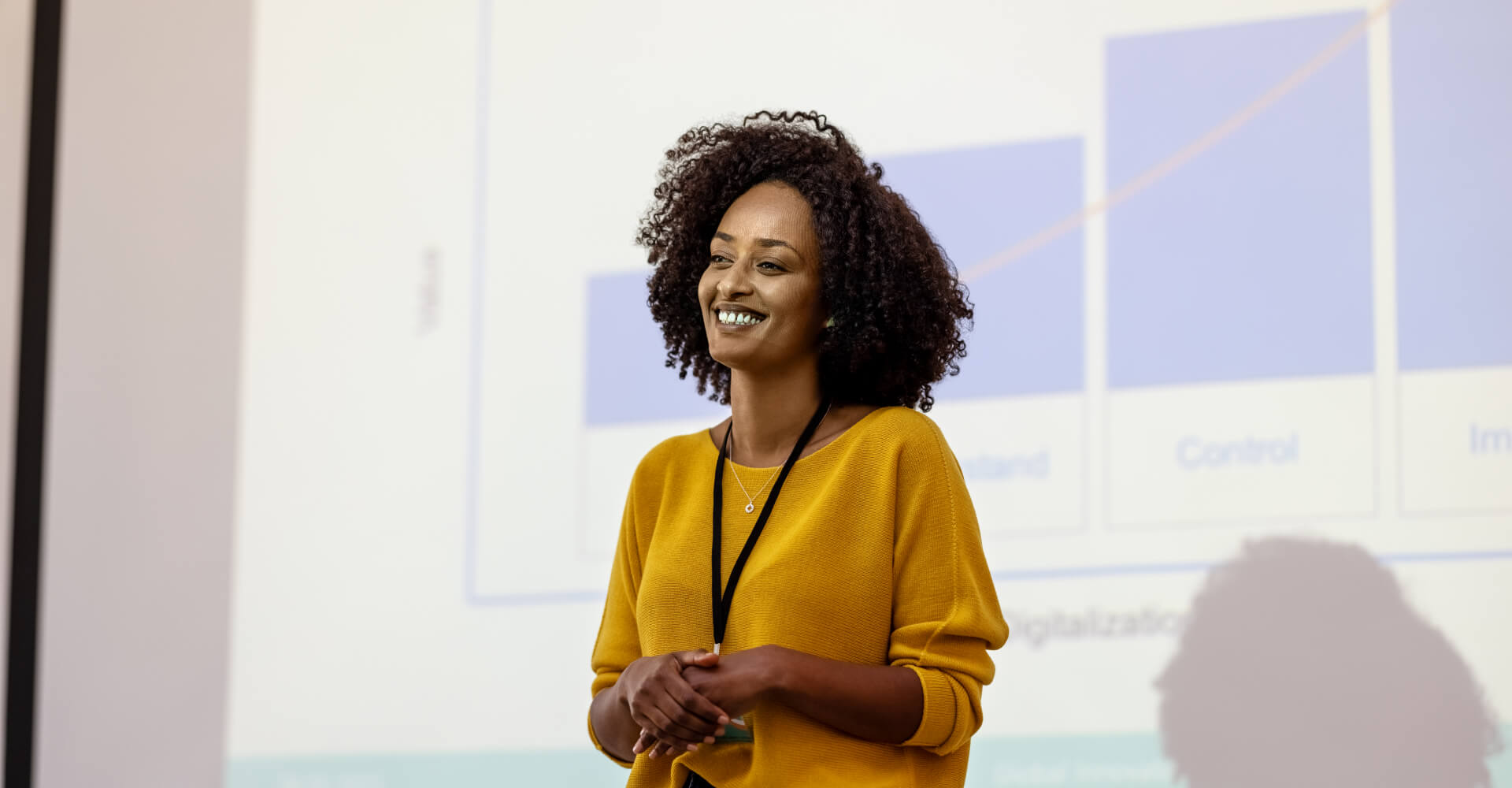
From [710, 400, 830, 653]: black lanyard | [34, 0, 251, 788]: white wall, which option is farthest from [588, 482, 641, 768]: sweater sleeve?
[34, 0, 251, 788]: white wall

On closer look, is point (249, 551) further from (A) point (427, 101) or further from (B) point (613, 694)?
(B) point (613, 694)

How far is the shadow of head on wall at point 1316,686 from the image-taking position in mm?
2408

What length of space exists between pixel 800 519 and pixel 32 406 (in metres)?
2.96

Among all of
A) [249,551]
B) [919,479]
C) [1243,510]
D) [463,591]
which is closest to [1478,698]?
[1243,510]

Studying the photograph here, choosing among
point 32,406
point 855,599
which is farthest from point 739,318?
point 32,406

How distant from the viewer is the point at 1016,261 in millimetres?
2812

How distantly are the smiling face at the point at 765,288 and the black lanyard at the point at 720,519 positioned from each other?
0.09m

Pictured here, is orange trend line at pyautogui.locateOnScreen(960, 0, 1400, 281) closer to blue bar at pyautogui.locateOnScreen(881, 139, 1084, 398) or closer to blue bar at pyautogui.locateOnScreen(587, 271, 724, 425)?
blue bar at pyautogui.locateOnScreen(881, 139, 1084, 398)

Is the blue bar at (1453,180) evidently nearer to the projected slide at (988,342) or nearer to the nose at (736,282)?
the projected slide at (988,342)

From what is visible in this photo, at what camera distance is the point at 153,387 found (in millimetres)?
3746

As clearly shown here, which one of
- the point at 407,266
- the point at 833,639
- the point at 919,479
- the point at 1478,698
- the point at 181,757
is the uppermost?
the point at 407,266

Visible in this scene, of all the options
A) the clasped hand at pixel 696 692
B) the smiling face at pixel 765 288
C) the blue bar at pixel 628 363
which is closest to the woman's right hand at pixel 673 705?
the clasped hand at pixel 696 692

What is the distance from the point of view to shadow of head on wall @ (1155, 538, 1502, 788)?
7.90 feet

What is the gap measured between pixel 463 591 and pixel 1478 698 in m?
1.96
